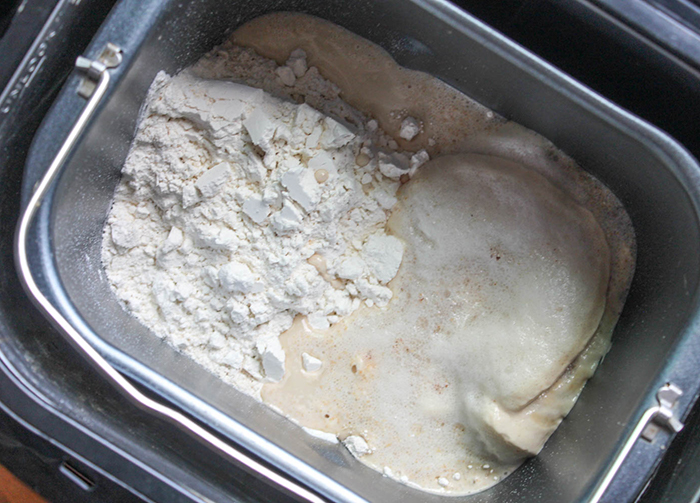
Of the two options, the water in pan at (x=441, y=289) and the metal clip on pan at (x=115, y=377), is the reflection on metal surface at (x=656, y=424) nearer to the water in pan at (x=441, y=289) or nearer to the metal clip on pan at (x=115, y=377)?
the metal clip on pan at (x=115, y=377)

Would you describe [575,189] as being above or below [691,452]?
above

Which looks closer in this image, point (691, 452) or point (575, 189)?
point (691, 452)

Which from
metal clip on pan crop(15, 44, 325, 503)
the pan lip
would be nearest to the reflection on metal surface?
the pan lip

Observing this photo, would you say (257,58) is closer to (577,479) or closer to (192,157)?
(192,157)

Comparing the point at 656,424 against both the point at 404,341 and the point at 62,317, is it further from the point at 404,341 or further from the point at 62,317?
the point at 62,317

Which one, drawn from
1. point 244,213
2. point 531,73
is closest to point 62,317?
point 244,213

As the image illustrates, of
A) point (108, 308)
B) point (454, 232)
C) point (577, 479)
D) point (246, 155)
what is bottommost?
point (577, 479)

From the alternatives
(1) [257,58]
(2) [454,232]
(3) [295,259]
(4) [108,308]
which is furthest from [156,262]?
(2) [454,232]
